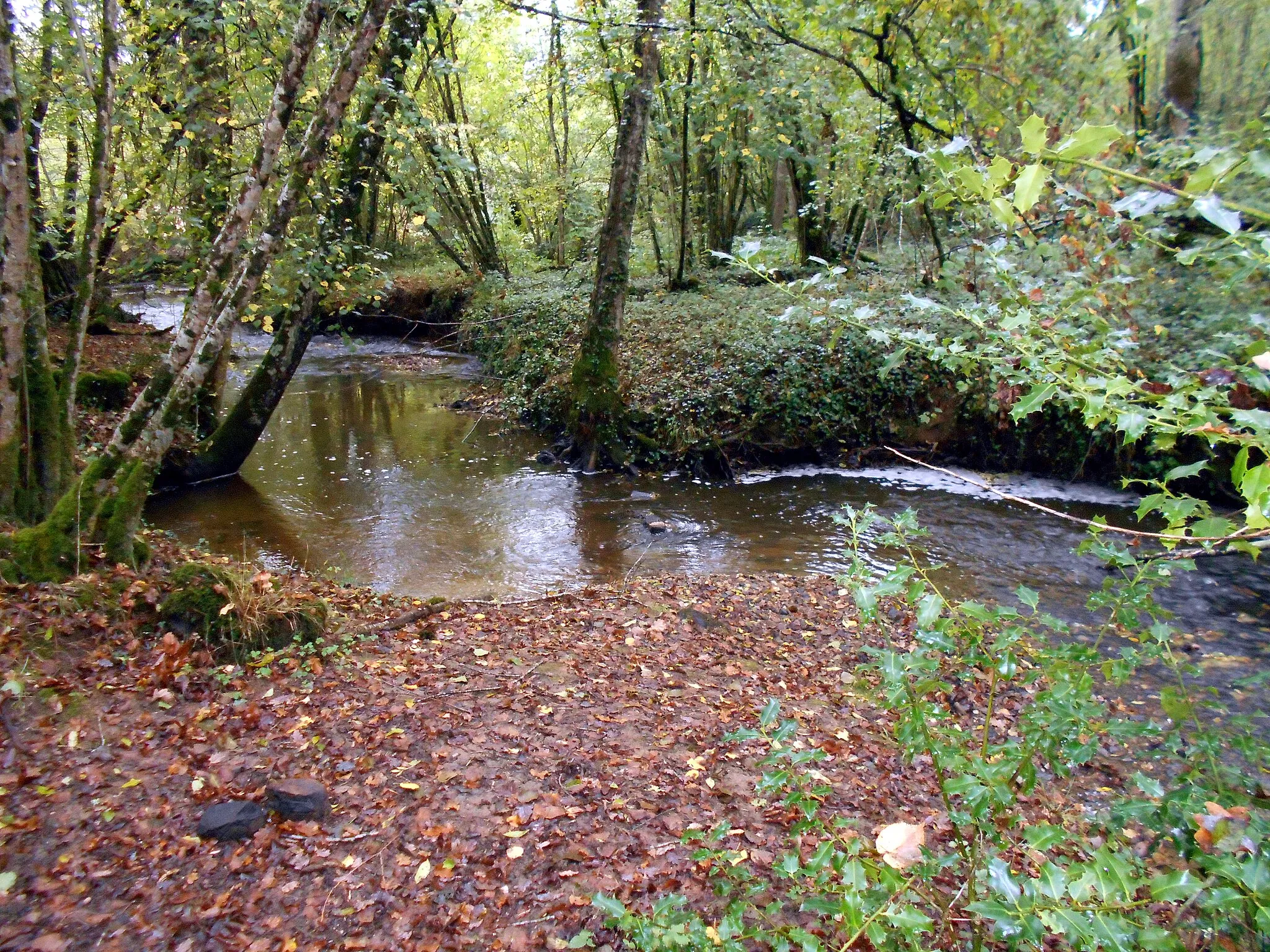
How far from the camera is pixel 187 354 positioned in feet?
17.4

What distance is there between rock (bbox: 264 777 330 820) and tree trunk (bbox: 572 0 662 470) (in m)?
8.21

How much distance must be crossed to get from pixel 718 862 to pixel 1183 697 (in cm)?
195

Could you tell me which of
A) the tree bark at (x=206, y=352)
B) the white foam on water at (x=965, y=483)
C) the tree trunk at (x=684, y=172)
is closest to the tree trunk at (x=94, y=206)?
the tree bark at (x=206, y=352)

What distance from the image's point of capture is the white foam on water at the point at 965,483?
10227 millimetres

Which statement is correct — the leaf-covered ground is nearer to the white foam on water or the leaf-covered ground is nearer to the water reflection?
the water reflection

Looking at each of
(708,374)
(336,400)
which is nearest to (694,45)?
(708,374)

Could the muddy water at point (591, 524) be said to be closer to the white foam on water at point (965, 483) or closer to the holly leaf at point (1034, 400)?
the white foam on water at point (965, 483)

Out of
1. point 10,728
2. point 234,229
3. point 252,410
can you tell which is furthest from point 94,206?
point 252,410

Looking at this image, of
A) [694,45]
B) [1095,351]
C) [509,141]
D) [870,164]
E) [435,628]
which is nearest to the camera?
[1095,351]

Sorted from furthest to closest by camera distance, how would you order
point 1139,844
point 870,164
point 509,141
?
point 509,141 < point 870,164 < point 1139,844

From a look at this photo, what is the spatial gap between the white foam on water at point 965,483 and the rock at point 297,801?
835 centimetres

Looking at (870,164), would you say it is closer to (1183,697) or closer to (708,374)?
(708,374)

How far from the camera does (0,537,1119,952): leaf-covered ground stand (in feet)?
9.80

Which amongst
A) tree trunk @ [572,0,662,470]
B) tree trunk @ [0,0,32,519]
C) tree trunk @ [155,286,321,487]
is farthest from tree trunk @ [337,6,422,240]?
tree trunk @ [0,0,32,519]
